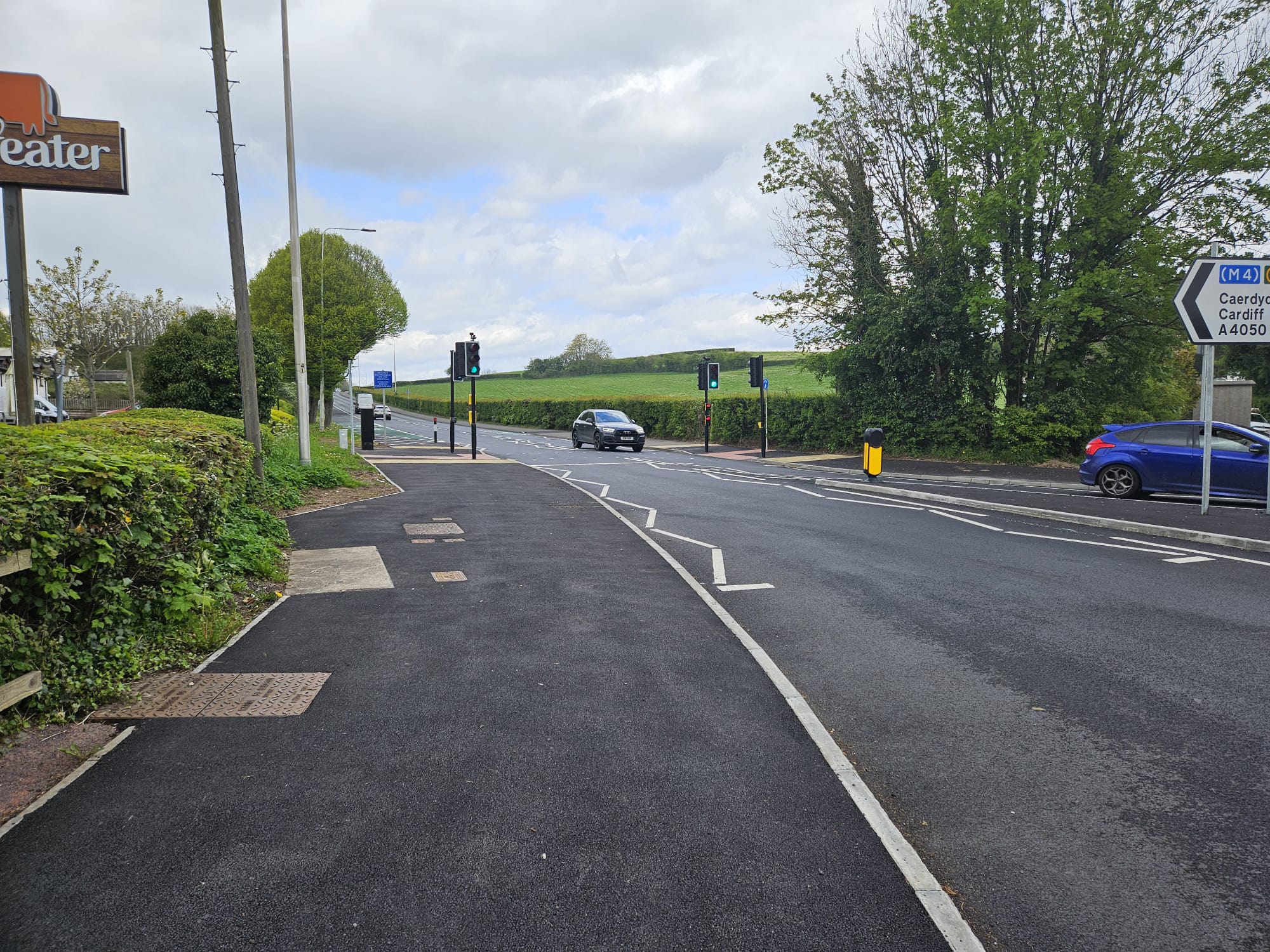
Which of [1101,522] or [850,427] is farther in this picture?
[850,427]

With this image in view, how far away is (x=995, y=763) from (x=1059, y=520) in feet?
33.8

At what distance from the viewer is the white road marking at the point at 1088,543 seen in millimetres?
10406

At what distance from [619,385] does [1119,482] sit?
72.8 meters

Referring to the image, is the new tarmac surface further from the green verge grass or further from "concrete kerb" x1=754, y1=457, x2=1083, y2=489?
the green verge grass

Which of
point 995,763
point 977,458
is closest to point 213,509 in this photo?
point 995,763

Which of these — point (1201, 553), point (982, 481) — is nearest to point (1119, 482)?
point (982, 481)

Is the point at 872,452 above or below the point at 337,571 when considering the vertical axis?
above

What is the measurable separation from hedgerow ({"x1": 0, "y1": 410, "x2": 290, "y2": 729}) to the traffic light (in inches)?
955

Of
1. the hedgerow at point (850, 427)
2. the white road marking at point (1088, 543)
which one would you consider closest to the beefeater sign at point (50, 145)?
the white road marking at point (1088, 543)

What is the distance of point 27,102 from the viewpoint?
10.1 metres

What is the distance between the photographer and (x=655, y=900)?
3016 millimetres

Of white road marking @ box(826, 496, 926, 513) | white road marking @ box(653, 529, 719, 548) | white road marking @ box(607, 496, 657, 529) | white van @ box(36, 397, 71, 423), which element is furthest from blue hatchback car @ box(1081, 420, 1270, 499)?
white van @ box(36, 397, 71, 423)

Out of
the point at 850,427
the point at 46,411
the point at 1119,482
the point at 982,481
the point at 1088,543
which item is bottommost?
the point at 1088,543

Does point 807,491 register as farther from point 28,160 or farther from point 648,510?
point 28,160
